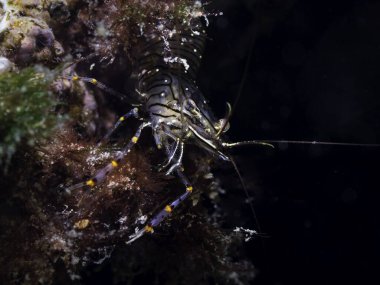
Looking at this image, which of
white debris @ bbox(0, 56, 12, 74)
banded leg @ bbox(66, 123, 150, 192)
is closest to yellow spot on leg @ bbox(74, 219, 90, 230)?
banded leg @ bbox(66, 123, 150, 192)

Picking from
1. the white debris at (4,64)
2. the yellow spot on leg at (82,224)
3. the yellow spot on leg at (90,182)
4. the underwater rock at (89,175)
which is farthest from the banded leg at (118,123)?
the white debris at (4,64)

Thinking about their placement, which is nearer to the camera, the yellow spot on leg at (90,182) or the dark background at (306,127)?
the yellow spot on leg at (90,182)

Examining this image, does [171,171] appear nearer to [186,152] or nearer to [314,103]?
[186,152]

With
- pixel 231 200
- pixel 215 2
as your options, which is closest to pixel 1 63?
pixel 215 2

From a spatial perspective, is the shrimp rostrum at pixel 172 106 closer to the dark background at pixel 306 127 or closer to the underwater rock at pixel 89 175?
the underwater rock at pixel 89 175

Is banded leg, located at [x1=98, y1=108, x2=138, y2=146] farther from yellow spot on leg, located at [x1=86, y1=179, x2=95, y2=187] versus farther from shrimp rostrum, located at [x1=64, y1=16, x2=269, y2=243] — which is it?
yellow spot on leg, located at [x1=86, y1=179, x2=95, y2=187]

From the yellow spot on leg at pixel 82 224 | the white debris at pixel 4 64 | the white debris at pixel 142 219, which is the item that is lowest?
the white debris at pixel 142 219

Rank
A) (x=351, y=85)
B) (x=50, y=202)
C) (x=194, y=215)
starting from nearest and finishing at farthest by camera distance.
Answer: (x=50, y=202)
(x=194, y=215)
(x=351, y=85)

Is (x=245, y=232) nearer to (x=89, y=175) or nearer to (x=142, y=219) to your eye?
(x=142, y=219)
